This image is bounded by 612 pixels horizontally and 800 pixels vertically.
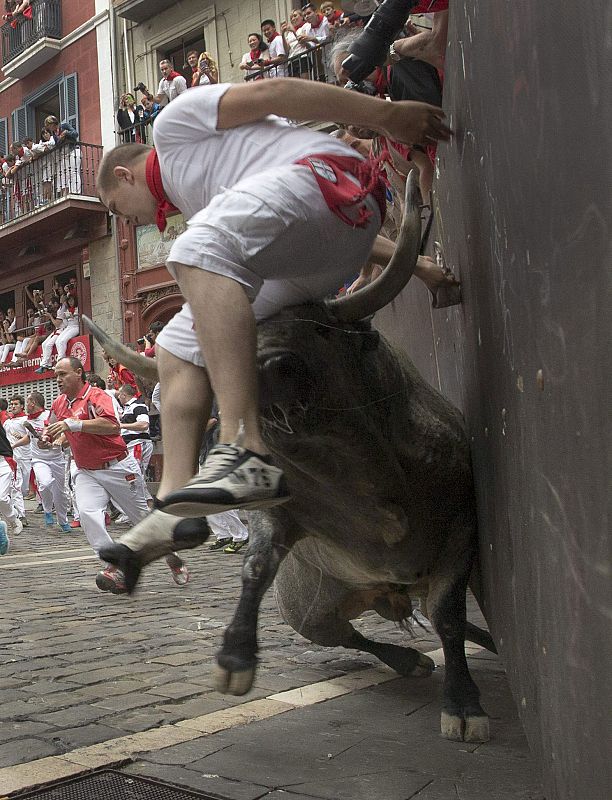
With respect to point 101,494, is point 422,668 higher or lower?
lower

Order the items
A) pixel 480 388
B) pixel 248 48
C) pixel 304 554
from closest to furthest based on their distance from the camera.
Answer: pixel 480 388
pixel 304 554
pixel 248 48

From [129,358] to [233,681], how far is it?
3.84 ft

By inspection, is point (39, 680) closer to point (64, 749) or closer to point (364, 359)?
point (64, 749)

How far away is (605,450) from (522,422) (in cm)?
84

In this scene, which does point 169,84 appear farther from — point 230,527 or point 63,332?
point 230,527

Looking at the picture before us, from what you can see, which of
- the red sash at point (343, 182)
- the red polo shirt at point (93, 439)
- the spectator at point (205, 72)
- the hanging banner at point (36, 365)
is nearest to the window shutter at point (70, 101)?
the spectator at point (205, 72)

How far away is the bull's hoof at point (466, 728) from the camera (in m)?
3.60

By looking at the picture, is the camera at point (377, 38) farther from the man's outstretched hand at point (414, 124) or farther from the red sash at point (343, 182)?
the red sash at point (343, 182)

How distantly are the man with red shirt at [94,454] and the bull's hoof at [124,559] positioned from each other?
6.58 metres

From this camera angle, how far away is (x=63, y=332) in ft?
80.9

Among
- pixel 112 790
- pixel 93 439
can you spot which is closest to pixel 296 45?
pixel 93 439

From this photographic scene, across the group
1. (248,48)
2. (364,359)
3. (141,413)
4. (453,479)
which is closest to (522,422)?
(364,359)

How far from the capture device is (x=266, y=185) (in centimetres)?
277

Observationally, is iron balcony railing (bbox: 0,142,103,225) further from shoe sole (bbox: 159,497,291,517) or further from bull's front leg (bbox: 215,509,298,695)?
shoe sole (bbox: 159,497,291,517)
